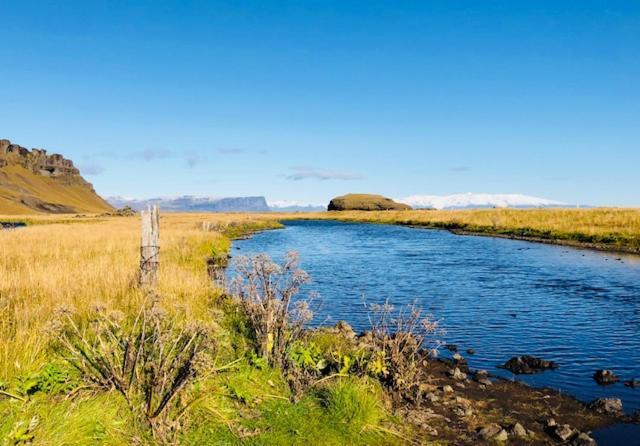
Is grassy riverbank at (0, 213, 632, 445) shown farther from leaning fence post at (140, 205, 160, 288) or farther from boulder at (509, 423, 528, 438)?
leaning fence post at (140, 205, 160, 288)

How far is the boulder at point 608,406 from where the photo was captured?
9273mm

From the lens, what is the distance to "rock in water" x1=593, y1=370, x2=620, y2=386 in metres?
11.0

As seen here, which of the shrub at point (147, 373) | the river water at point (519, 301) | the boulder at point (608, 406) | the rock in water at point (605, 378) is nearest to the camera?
the shrub at point (147, 373)

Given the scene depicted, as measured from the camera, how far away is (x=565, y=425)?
8.38 metres

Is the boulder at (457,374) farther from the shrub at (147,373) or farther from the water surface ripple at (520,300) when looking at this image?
the shrub at (147,373)

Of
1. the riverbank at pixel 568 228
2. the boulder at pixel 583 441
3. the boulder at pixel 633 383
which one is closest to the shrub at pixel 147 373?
the boulder at pixel 583 441

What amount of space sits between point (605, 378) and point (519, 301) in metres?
9.51

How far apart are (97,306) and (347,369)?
Answer: 4432mm

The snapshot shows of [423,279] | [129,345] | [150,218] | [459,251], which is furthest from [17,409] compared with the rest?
[459,251]

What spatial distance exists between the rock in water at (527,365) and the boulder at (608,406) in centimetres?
215

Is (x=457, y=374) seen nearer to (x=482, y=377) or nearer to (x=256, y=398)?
(x=482, y=377)

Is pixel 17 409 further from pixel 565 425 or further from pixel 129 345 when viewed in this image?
pixel 565 425

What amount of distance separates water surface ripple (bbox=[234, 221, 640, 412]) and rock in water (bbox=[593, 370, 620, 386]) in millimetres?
166

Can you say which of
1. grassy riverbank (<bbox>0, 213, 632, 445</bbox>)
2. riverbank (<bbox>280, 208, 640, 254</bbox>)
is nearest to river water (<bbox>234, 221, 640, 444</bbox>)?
grassy riverbank (<bbox>0, 213, 632, 445</bbox>)
